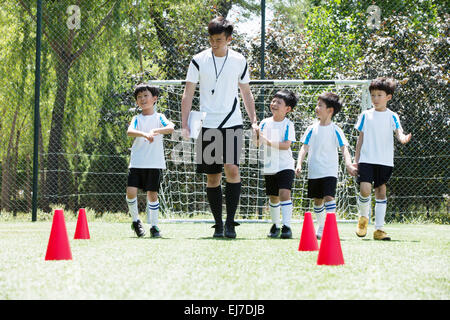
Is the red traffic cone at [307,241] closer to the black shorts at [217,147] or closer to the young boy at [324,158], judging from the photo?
the black shorts at [217,147]

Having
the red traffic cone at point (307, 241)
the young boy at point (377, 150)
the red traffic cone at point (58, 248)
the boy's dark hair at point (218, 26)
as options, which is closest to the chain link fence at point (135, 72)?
the young boy at point (377, 150)

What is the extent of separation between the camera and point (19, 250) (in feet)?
14.3

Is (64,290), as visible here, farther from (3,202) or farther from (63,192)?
(3,202)

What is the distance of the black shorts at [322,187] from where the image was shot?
5.74 m

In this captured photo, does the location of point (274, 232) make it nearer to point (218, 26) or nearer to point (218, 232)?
point (218, 232)

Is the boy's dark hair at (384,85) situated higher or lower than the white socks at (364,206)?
higher

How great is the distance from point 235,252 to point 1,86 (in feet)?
30.6

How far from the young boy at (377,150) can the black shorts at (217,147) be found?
4.27 feet

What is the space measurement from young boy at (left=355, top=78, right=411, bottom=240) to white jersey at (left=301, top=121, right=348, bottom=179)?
0.76ft

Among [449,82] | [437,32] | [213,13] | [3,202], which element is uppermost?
[213,13]

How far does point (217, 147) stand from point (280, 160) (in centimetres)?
94

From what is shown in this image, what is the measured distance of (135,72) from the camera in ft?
38.9

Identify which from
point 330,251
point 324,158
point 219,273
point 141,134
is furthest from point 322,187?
point 219,273
